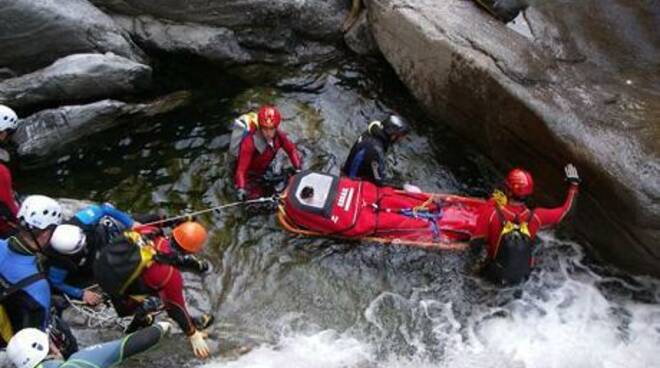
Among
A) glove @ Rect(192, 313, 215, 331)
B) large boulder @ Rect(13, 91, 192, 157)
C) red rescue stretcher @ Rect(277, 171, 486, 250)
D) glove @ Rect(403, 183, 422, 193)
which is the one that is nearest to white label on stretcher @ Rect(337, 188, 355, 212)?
red rescue stretcher @ Rect(277, 171, 486, 250)

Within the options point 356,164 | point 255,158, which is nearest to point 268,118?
point 255,158

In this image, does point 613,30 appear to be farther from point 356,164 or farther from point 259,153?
point 259,153

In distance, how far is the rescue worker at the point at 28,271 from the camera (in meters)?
5.12

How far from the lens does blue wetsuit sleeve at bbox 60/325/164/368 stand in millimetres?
4770

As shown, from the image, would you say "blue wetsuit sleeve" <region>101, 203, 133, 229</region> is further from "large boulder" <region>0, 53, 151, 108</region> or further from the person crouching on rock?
"large boulder" <region>0, 53, 151, 108</region>

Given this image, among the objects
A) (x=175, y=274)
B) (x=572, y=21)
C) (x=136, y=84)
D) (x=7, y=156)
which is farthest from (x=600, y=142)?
(x=7, y=156)

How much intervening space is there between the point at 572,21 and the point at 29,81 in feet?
26.2

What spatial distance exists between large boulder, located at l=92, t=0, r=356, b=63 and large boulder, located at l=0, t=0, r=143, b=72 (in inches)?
21.7

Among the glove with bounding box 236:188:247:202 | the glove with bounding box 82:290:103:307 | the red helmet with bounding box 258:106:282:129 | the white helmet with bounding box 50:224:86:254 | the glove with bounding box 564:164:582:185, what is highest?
the red helmet with bounding box 258:106:282:129

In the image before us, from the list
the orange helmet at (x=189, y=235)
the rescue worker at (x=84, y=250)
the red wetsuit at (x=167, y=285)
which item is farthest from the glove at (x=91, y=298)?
the orange helmet at (x=189, y=235)

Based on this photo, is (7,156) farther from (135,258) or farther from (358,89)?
(358,89)

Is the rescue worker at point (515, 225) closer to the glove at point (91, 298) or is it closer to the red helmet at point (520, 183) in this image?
the red helmet at point (520, 183)

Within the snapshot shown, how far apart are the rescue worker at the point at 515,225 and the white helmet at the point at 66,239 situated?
4282 mm

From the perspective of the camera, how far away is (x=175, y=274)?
5430 millimetres
